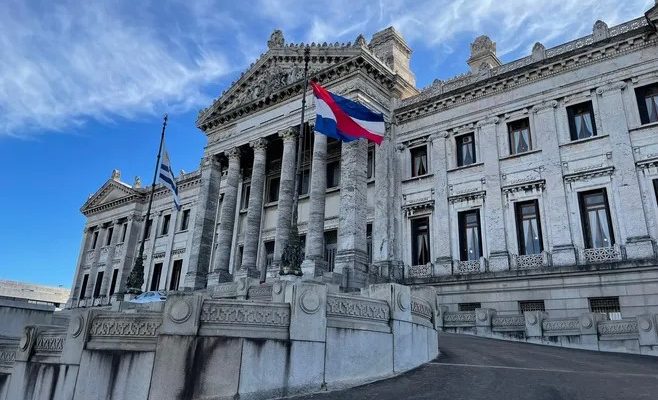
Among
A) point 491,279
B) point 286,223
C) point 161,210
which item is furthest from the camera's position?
point 161,210

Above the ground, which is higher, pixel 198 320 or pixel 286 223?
pixel 286 223

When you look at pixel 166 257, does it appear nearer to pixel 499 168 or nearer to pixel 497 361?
pixel 499 168

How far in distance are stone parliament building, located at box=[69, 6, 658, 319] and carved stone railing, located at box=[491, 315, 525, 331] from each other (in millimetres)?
3455

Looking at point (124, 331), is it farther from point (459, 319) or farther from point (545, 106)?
point (545, 106)

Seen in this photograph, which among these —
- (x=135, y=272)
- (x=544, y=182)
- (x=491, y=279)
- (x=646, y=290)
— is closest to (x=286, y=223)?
(x=135, y=272)

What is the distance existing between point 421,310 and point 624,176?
14.1m

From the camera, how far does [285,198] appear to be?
27.1 m

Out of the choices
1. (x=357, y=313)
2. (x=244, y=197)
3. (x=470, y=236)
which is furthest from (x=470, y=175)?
(x=244, y=197)

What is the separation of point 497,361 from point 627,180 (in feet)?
43.0

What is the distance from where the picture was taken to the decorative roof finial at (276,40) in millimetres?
31625

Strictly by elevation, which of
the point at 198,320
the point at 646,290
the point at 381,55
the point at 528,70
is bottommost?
the point at 198,320

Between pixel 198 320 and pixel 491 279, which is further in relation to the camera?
pixel 491 279

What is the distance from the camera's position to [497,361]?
12.0 m

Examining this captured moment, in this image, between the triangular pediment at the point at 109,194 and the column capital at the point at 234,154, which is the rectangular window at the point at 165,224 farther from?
the column capital at the point at 234,154
